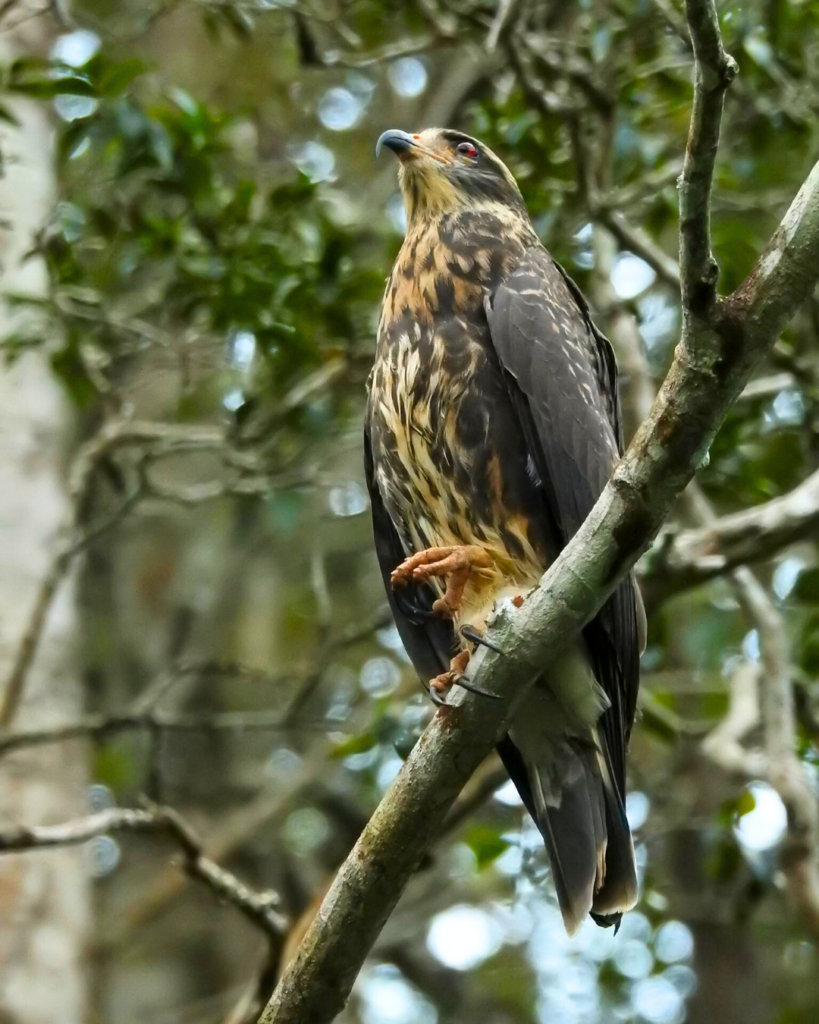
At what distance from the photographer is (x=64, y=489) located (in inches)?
237

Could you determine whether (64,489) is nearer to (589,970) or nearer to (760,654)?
(760,654)

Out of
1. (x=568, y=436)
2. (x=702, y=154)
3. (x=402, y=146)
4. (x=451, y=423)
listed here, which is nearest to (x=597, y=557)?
(x=702, y=154)

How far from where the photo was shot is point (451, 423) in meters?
3.82

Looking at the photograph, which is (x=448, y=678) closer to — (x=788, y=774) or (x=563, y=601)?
(x=563, y=601)

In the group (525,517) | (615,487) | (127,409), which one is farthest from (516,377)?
(127,409)

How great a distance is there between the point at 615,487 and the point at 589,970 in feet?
21.2

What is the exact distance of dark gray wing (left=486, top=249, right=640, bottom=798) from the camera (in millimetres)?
3664

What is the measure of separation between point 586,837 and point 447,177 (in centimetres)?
219

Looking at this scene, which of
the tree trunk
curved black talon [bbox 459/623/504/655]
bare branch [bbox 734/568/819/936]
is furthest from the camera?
the tree trunk

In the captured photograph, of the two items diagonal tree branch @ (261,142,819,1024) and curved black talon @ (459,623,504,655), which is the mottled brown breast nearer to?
curved black talon @ (459,623,504,655)

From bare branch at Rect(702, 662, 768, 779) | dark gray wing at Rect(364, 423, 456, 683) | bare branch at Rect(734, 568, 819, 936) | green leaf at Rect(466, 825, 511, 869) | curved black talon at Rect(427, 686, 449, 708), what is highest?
curved black talon at Rect(427, 686, 449, 708)

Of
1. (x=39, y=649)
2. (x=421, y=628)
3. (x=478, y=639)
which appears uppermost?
(x=478, y=639)

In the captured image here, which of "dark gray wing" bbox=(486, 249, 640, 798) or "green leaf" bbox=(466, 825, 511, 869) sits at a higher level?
"dark gray wing" bbox=(486, 249, 640, 798)

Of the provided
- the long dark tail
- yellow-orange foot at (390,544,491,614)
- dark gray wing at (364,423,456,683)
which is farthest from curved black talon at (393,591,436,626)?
the long dark tail
